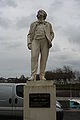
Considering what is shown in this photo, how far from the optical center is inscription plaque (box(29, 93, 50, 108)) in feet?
28.1

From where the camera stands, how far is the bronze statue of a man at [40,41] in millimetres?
9102

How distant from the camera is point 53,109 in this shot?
860cm

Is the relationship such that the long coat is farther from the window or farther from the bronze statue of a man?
the window

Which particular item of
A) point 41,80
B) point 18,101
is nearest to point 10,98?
point 18,101

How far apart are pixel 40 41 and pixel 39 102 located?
6.60 ft

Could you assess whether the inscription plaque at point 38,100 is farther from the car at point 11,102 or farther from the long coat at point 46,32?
the car at point 11,102

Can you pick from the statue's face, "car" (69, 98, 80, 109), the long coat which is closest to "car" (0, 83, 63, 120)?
the long coat

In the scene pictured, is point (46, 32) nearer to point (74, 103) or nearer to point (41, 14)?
point (41, 14)

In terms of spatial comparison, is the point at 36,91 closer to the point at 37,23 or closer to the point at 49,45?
the point at 49,45

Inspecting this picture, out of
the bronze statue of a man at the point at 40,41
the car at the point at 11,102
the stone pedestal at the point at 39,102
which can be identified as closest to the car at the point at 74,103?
the car at the point at 11,102

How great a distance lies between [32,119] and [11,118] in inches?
140

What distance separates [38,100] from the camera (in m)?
8.60

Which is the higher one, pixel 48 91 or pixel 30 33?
pixel 30 33

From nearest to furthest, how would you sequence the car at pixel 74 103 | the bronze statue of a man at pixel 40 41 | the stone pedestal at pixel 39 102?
the stone pedestal at pixel 39 102, the bronze statue of a man at pixel 40 41, the car at pixel 74 103
